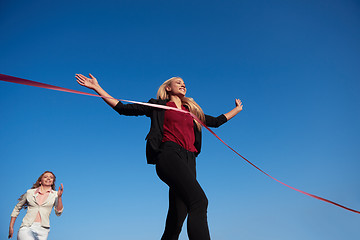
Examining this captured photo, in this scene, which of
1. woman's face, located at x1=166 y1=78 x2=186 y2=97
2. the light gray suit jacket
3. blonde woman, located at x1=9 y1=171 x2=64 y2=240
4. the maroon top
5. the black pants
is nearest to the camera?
the black pants

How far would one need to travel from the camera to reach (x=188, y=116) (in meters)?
3.87

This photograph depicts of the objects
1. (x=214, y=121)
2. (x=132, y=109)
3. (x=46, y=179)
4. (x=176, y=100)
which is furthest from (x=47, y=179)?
(x=214, y=121)

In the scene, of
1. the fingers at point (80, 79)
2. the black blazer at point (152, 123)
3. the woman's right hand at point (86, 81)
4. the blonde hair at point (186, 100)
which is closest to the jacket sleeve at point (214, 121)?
the blonde hair at point (186, 100)

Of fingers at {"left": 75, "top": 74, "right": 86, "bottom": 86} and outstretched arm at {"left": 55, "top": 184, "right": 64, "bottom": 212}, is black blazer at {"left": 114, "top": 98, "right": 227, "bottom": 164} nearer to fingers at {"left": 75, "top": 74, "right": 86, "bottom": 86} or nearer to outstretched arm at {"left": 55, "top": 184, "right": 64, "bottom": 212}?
fingers at {"left": 75, "top": 74, "right": 86, "bottom": 86}

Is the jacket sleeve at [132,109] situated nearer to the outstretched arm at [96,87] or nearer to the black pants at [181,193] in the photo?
the outstretched arm at [96,87]

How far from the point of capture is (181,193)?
3133 millimetres

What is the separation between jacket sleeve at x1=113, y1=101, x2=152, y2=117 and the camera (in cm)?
364

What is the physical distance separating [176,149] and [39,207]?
3657mm

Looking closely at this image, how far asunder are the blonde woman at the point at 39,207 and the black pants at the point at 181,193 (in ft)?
10.3

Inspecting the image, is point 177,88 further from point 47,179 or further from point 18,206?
point 18,206

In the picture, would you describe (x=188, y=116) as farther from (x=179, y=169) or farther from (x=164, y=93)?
(x=179, y=169)

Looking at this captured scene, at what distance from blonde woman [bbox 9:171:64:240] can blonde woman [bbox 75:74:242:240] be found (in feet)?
10.2

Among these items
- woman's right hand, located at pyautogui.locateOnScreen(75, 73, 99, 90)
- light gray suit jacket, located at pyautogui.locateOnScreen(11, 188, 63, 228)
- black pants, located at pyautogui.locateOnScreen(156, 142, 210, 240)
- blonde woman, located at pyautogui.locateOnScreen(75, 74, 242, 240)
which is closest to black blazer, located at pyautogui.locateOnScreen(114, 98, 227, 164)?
blonde woman, located at pyautogui.locateOnScreen(75, 74, 242, 240)

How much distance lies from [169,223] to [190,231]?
1.96ft
